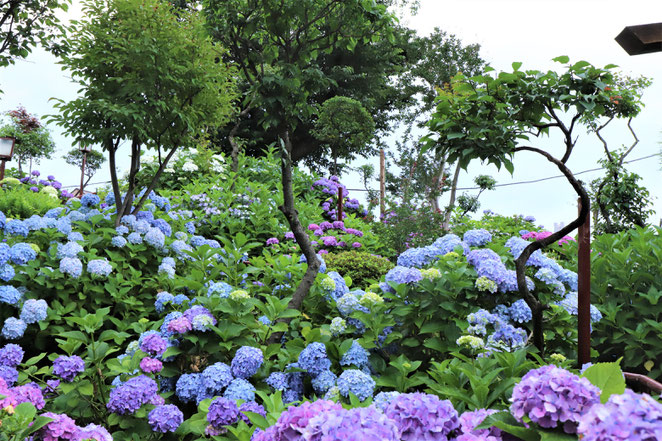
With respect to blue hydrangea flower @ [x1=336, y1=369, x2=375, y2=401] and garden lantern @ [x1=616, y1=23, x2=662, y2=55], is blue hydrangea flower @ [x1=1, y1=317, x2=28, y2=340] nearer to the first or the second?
blue hydrangea flower @ [x1=336, y1=369, x2=375, y2=401]

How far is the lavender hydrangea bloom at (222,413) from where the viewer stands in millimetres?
2008

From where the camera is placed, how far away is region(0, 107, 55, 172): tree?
2216 centimetres

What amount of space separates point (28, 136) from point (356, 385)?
25185 millimetres

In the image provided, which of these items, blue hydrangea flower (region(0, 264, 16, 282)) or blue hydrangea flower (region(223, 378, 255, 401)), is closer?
blue hydrangea flower (region(223, 378, 255, 401))

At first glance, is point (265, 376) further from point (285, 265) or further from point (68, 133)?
point (68, 133)

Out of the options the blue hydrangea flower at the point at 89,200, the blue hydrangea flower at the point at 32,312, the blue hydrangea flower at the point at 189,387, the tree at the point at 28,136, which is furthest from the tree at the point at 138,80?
the tree at the point at 28,136

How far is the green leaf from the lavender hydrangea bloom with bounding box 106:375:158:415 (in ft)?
5.84

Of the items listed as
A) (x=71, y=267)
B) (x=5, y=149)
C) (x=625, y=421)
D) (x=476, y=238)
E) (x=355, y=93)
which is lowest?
(x=71, y=267)

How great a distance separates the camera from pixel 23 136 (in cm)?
2191

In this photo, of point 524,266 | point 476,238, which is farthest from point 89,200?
point 524,266

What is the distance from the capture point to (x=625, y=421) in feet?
2.98

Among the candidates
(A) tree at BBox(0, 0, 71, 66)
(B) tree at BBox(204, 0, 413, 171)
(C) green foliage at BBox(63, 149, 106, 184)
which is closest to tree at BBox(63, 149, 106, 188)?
(C) green foliage at BBox(63, 149, 106, 184)

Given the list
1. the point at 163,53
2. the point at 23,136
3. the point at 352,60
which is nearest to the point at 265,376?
the point at 163,53

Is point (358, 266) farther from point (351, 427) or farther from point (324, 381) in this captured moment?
Answer: point (351, 427)
